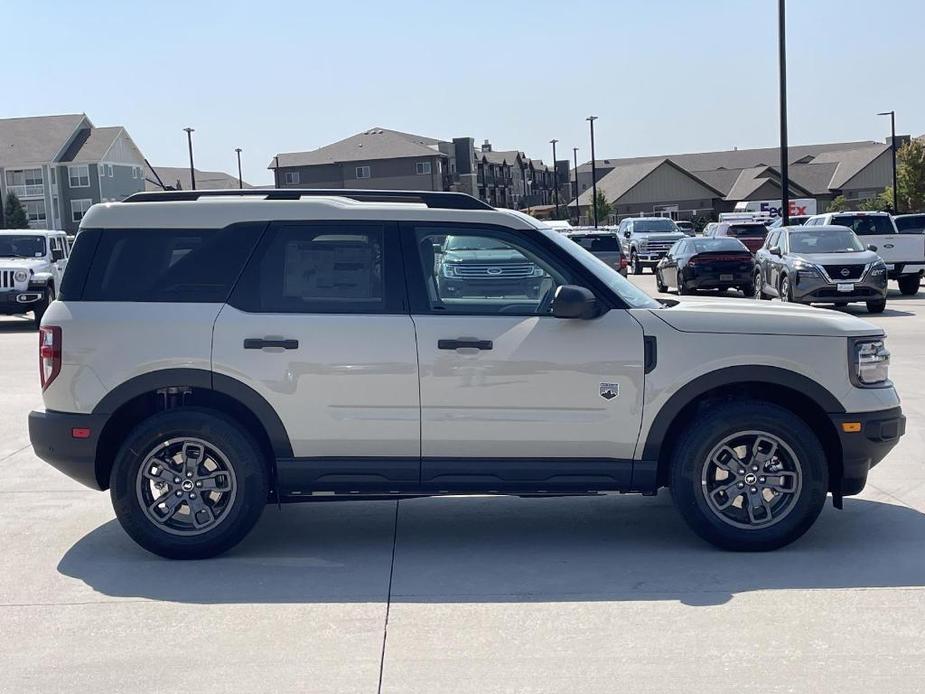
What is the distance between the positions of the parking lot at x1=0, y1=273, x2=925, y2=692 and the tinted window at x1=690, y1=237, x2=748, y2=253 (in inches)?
776

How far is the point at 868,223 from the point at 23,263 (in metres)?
18.8

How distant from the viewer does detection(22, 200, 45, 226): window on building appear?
262 feet

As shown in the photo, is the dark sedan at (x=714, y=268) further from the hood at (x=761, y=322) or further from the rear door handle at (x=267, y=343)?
the rear door handle at (x=267, y=343)

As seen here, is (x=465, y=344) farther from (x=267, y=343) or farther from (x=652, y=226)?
(x=652, y=226)

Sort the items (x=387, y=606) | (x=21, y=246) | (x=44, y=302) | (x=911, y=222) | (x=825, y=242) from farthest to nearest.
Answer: (x=911, y=222) < (x=21, y=246) < (x=44, y=302) < (x=825, y=242) < (x=387, y=606)

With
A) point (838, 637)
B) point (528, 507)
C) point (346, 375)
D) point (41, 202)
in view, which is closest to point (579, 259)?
point (346, 375)

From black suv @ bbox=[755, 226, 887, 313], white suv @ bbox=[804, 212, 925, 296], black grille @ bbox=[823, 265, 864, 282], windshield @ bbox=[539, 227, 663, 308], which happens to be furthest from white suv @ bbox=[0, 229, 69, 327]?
white suv @ bbox=[804, 212, 925, 296]

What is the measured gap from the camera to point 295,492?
640cm

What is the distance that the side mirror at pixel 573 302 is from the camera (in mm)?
6078

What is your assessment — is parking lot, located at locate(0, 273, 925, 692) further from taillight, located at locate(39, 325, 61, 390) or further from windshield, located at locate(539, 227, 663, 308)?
windshield, located at locate(539, 227, 663, 308)

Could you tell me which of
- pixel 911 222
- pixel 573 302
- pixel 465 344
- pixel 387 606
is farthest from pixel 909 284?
pixel 387 606

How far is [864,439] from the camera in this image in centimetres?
625

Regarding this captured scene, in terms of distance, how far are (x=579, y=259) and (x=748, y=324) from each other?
0.98 metres

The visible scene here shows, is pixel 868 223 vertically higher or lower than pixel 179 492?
higher
